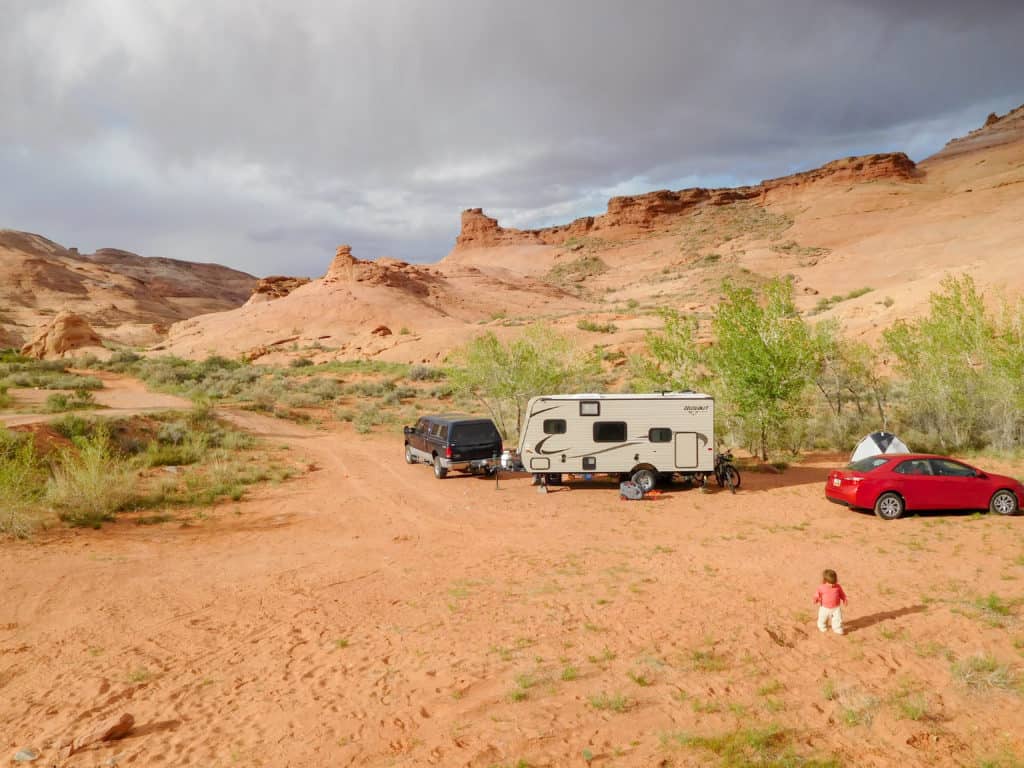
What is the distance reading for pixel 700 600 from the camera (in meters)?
9.25

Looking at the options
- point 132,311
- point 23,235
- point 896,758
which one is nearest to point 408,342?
point 896,758

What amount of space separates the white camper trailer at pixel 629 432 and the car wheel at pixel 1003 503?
618 cm

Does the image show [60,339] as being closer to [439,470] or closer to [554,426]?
[439,470]

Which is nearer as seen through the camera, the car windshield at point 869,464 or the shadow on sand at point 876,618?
the shadow on sand at point 876,618

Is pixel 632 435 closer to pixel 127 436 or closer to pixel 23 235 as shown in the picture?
pixel 127 436

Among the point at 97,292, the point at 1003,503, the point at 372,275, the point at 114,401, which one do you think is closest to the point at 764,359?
the point at 1003,503

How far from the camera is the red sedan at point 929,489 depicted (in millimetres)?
13406

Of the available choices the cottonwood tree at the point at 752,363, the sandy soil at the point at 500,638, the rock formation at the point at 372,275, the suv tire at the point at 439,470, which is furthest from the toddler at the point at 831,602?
the rock formation at the point at 372,275

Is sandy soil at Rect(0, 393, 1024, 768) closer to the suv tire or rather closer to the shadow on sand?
the shadow on sand

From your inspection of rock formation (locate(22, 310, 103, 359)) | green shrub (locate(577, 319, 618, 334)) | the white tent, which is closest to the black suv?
the white tent

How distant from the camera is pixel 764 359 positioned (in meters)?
19.1

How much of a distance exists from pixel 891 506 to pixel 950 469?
1679 mm

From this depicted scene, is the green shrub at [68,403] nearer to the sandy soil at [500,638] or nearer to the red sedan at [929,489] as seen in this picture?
the sandy soil at [500,638]

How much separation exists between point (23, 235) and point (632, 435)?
515ft
